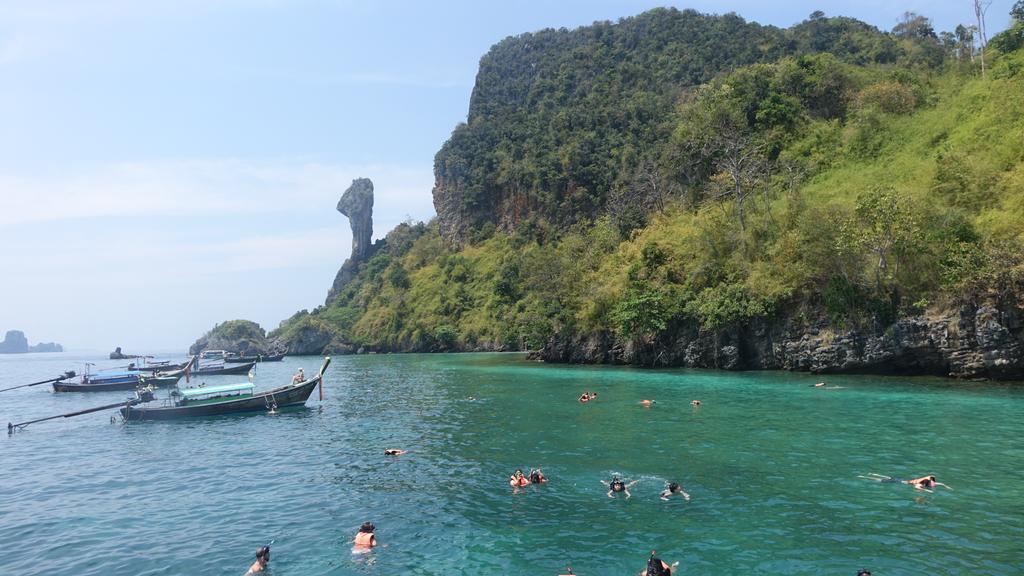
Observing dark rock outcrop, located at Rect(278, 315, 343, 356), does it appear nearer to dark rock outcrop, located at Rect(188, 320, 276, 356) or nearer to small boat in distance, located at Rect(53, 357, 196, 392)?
dark rock outcrop, located at Rect(188, 320, 276, 356)

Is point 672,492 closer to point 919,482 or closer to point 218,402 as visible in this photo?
point 919,482

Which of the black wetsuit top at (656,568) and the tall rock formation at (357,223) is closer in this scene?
the black wetsuit top at (656,568)

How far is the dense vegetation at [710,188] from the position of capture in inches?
1668

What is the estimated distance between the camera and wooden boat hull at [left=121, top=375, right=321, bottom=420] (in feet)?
116

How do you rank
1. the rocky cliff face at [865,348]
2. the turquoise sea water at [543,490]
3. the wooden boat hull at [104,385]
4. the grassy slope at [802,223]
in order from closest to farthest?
the turquoise sea water at [543,490], the rocky cliff face at [865,348], the grassy slope at [802,223], the wooden boat hull at [104,385]

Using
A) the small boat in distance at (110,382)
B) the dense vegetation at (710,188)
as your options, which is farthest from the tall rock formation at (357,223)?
the small boat in distance at (110,382)

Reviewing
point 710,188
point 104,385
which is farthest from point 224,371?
point 710,188

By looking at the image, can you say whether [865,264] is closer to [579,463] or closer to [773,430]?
[773,430]

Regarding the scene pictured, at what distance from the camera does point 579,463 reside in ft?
69.2

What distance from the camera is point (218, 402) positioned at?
36.6 metres

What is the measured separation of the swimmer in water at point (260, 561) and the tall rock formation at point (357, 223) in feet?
519

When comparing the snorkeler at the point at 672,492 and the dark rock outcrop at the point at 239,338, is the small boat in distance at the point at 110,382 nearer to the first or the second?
the snorkeler at the point at 672,492

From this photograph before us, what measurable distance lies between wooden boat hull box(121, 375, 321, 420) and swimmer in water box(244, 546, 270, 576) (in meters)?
26.2

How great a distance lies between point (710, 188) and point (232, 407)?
61736 millimetres
